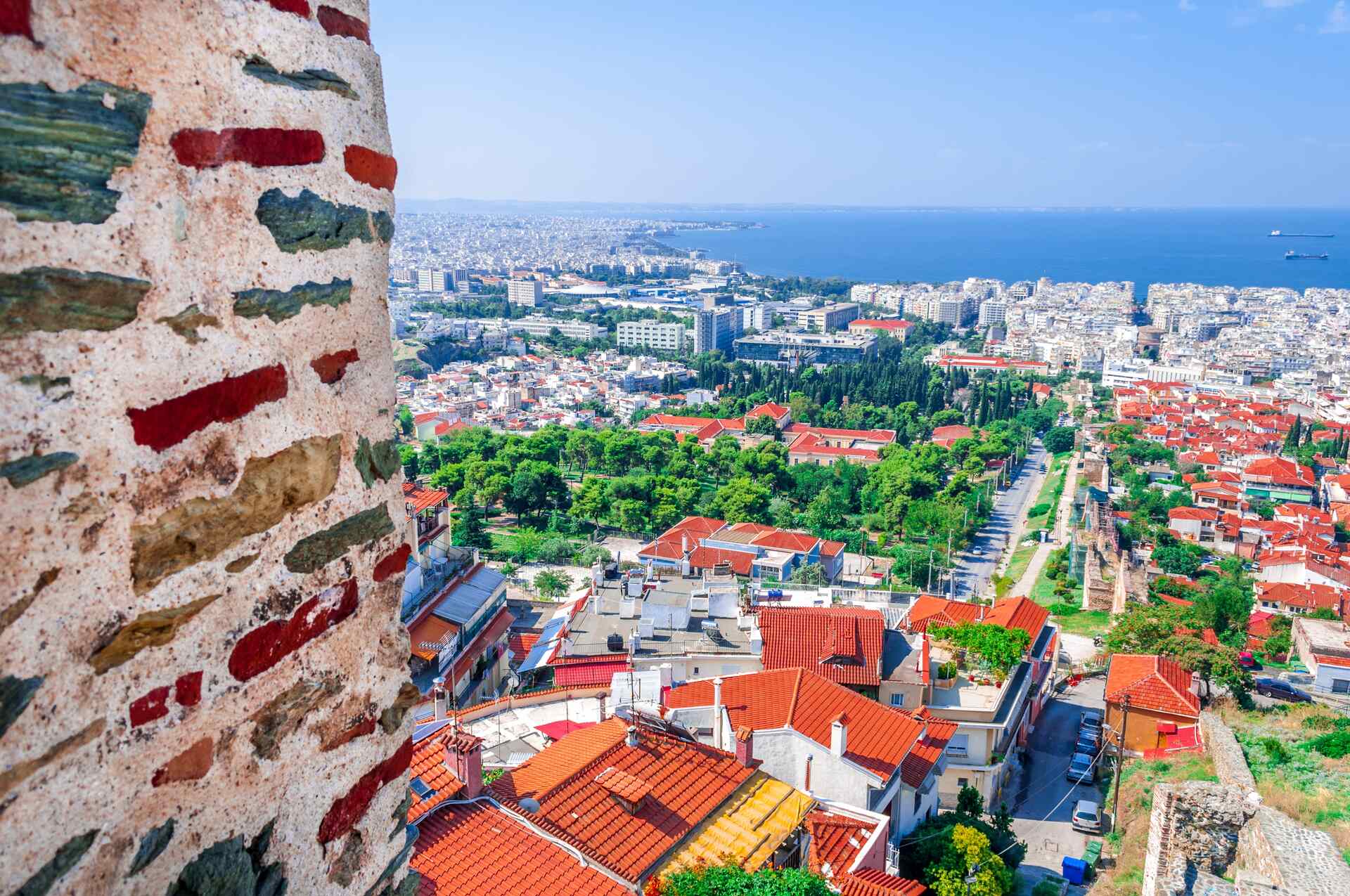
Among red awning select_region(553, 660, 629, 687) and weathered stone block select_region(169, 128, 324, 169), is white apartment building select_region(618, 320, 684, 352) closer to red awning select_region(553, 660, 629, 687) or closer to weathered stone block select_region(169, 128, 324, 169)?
red awning select_region(553, 660, 629, 687)

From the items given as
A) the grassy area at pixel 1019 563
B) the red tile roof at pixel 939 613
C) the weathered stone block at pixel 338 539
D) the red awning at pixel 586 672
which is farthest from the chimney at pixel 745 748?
the grassy area at pixel 1019 563

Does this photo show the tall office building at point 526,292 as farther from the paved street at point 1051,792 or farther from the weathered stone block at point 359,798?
the weathered stone block at point 359,798

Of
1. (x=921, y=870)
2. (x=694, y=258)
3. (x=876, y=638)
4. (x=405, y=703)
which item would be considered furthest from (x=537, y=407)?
(x=694, y=258)

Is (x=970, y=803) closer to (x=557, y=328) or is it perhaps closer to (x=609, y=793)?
(x=609, y=793)

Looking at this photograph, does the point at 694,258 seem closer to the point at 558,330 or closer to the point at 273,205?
the point at 558,330

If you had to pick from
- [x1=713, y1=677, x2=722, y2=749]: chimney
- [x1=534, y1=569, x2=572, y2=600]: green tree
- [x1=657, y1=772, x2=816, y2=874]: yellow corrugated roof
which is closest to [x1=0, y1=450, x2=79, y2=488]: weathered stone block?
[x1=657, y1=772, x2=816, y2=874]: yellow corrugated roof

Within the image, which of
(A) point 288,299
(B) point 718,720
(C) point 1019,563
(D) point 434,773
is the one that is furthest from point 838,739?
(C) point 1019,563
